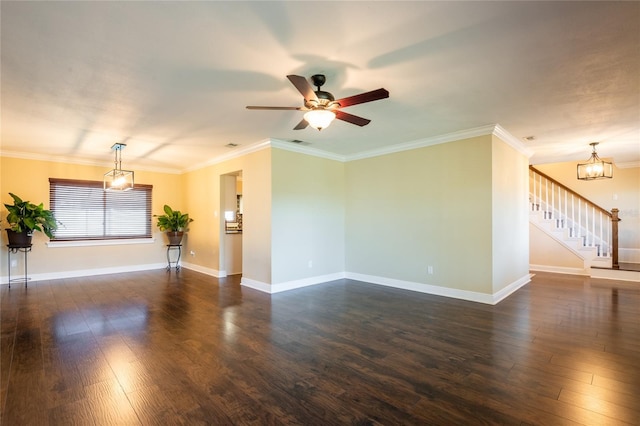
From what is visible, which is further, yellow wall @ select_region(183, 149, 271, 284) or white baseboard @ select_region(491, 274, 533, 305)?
yellow wall @ select_region(183, 149, 271, 284)

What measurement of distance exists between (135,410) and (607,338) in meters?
4.35

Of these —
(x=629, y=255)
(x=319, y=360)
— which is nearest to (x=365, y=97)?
(x=319, y=360)

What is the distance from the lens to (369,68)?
105 inches

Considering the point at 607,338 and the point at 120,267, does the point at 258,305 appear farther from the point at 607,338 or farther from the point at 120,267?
the point at 120,267

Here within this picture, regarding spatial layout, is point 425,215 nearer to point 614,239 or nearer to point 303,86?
point 303,86

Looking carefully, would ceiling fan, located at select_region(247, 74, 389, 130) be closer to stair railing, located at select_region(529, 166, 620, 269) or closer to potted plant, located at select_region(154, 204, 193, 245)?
potted plant, located at select_region(154, 204, 193, 245)

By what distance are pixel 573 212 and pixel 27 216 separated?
37.5 feet

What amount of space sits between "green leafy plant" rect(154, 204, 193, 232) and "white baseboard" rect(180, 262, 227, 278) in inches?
36.5

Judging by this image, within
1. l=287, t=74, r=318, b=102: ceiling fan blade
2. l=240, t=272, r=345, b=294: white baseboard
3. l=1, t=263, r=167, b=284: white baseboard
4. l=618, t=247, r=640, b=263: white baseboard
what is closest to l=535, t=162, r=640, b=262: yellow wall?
l=618, t=247, r=640, b=263: white baseboard

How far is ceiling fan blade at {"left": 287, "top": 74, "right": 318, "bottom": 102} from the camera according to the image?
7.35 feet

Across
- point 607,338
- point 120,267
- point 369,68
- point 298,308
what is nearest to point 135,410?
point 298,308

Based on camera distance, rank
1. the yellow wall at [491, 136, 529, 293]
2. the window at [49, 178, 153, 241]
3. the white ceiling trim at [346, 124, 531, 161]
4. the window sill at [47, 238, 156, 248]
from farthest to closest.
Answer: the window at [49, 178, 153, 241], the window sill at [47, 238, 156, 248], the yellow wall at [491, 136, 529, 293], the white ceiling trim at [346, 124, 531, 161]

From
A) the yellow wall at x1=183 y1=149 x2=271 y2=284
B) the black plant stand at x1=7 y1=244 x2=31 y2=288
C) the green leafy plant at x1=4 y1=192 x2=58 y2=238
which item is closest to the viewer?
the yellow wall at x1=183 y1=149 x2=271 y2=284

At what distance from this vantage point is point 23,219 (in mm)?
A: 5523
